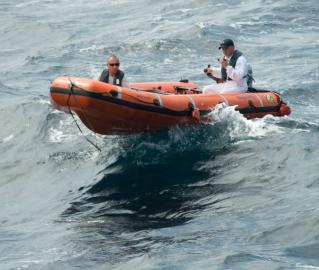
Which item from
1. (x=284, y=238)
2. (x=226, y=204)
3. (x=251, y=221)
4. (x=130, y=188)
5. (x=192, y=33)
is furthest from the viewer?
A: (x=192, y=33)

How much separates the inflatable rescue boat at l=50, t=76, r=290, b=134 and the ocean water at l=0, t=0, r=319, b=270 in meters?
0.30

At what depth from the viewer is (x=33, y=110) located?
60.2ft

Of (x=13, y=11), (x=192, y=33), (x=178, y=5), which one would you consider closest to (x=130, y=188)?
(x=192, y=33)

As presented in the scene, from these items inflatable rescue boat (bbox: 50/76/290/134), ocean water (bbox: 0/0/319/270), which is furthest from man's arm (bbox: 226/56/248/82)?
ocean water (bbox: 0/0/319/270)

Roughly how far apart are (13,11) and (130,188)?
20.8 metres

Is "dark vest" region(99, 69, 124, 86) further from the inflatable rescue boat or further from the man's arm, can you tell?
the man's arm

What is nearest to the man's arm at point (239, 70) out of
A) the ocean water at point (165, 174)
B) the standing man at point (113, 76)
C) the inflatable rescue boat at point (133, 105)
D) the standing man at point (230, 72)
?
the standing man at point (230, 72)

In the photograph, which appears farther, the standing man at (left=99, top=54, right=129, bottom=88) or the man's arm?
the man's arm

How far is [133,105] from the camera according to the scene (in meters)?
14.2

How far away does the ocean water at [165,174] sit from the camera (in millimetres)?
10805

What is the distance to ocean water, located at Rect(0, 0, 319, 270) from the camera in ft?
35.4

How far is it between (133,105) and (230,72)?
2.45m

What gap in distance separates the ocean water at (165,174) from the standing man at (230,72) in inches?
30.3

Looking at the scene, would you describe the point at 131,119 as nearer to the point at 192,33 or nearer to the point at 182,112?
the point at 182,112
